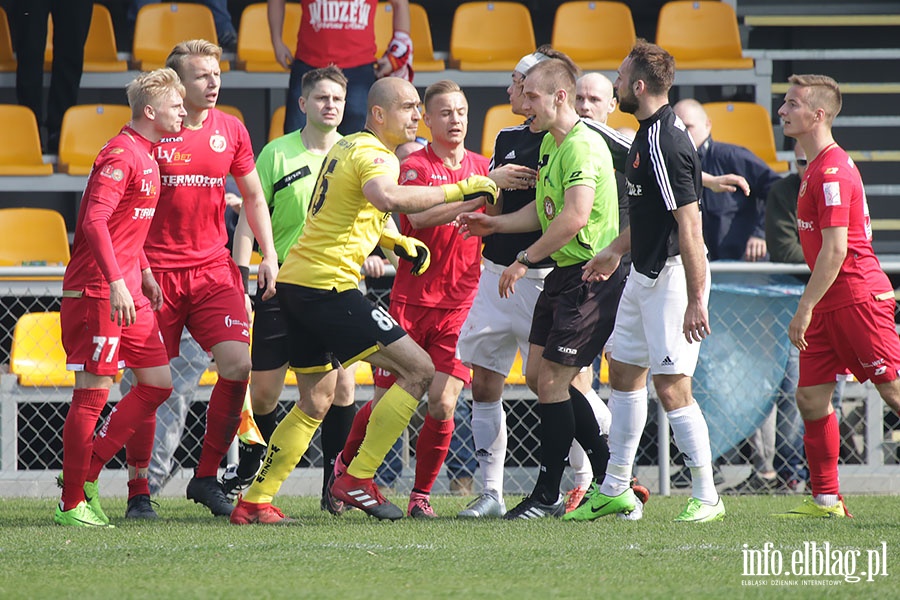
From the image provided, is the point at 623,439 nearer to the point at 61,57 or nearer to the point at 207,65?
the point at 207,65

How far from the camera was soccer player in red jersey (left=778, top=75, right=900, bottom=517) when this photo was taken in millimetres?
5781

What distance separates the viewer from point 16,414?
7520 mm

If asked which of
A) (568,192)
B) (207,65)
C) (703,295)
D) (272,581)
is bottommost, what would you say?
(272,581)

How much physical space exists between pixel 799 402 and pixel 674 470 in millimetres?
Answer: 1855

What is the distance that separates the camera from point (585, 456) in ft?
21.3

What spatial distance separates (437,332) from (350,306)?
916mm

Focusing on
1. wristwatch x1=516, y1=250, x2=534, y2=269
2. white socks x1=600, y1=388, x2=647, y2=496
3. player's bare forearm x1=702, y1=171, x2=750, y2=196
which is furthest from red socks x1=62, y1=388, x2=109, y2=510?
player's bare forearm x1=702, y1=171, x2=750, y2=196

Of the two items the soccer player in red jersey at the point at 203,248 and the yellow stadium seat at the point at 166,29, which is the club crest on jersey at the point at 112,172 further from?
the yellow stadium seat at the point at 166,29

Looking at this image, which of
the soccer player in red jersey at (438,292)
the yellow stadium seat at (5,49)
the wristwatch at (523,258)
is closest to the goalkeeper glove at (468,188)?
the wristwatch at (523,258)

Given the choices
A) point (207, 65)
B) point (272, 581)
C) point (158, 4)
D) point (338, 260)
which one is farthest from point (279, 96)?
point (272, 581)

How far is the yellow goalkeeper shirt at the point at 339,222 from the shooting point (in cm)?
545

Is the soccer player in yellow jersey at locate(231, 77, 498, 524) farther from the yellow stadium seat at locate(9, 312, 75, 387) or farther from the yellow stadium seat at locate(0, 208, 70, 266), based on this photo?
the yellow stadium seat at locate(0, 208, 70, 266)

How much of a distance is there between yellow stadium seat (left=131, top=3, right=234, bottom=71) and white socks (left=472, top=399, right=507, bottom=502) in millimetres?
5494

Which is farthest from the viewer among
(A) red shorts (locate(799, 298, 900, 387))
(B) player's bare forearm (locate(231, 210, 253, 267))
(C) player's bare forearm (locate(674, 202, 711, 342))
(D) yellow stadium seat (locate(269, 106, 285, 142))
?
(D) yellow stadium seat (locate(269, 106, 285, 142))
